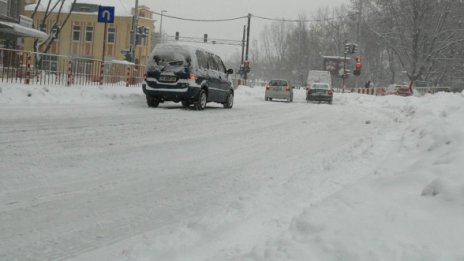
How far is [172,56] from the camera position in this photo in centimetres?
1703

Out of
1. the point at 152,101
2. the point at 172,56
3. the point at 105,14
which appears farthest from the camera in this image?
the point at 105,14

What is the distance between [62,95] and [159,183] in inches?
459

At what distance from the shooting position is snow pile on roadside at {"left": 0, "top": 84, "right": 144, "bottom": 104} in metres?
15.1

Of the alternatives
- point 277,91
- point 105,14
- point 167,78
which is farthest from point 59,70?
point 277,91

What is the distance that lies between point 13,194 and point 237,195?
2272 mm

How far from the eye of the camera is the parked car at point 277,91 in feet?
111

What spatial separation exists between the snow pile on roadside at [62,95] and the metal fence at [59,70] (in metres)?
1.03

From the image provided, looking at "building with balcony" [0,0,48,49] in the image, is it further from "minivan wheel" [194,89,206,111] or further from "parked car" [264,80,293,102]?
"minivan wheel" [194,89,206,111]

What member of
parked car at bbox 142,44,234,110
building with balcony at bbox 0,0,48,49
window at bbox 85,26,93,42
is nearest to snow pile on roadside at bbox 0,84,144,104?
parked car at bbox 142,44,234,110

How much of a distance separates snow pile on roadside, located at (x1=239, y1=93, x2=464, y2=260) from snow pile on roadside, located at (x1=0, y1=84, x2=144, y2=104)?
12.2 m

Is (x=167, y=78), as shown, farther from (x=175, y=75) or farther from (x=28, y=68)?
(x=28, y=68)

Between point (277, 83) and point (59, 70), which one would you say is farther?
point (277, 83)

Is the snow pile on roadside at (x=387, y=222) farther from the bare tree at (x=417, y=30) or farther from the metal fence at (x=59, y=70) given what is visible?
the bare tree at (x=417, y=30)

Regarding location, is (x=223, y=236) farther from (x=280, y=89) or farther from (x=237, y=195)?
(x=280, y=89)
